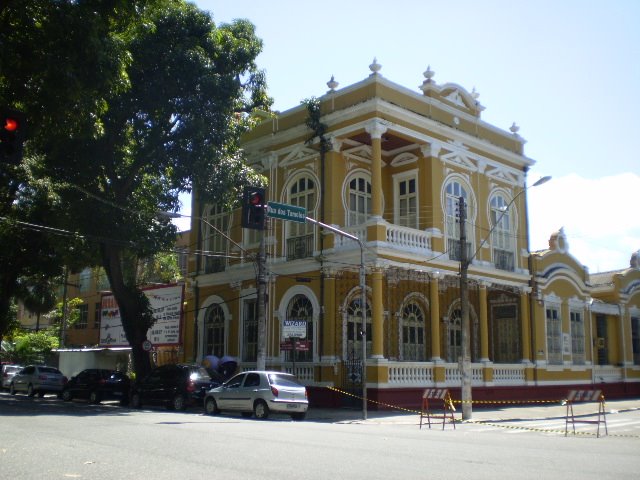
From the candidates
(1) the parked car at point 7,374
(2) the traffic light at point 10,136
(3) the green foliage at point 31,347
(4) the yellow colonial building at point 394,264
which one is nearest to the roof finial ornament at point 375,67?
(4) the yellow colonial building at point 394,264

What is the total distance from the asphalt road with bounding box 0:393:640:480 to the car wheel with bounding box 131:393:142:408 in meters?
7.61

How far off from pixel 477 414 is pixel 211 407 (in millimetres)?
8860

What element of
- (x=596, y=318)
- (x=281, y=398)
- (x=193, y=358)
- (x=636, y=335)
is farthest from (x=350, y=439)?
(x=636, y=335)

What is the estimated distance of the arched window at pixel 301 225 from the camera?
26.4m

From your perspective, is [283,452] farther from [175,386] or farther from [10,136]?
[175,386]

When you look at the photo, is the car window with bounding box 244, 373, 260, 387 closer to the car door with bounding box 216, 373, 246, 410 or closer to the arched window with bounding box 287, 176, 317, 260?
the car door with bounding box 216, 373, 246, 410

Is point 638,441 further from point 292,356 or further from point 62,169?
point 62,169

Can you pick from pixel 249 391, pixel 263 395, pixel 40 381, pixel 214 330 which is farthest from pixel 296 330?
pixel 40 381

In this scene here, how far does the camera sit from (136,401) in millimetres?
23938

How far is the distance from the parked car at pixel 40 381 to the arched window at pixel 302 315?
11468 mm

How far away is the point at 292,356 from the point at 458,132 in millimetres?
10961

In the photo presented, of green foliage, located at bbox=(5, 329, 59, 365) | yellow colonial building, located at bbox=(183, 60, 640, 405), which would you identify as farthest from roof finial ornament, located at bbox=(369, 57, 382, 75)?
green foliage, located at bbox=(5, 329, 59, 365)

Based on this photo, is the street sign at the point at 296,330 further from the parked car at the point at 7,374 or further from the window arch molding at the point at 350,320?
the parked car at the point at 7,374

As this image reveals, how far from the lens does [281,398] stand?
63.3 ft
